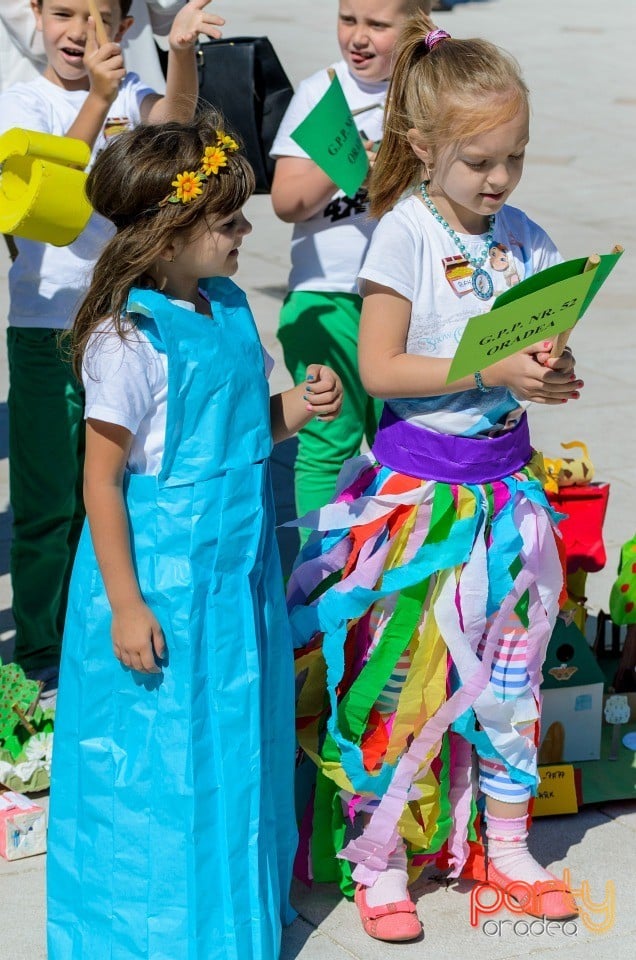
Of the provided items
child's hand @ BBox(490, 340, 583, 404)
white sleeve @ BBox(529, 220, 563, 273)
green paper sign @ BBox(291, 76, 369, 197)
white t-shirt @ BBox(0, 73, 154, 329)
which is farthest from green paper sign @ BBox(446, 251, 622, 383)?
white t-shirt @ BBox(0, 73, 154, 329)

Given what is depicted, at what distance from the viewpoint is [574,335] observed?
724 centimetres

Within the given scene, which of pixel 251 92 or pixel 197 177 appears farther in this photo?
pixel 251 92

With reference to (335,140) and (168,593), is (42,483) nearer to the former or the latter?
(335,140)

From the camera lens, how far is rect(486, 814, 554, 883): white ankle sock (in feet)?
10.4

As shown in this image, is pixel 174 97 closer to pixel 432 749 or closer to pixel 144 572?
pixel 144 572

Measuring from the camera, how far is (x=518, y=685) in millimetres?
3051

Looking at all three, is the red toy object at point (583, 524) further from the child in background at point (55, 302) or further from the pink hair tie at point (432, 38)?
the pink hair tie at point (432, 38)

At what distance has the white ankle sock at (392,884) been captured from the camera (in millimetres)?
3049

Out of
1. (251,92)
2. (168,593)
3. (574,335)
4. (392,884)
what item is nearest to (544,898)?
(392,884)

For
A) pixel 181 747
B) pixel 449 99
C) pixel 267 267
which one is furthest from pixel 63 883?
pixel 267 267

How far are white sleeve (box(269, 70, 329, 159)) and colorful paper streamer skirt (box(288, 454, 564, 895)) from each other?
101cm

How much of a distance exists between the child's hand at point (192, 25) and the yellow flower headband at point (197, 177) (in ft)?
2.49

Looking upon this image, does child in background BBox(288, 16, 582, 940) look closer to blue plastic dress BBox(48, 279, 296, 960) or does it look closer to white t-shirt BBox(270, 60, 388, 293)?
blue plastic dress BBox(48, 279, 296, 960)

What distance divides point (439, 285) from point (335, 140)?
716mm
